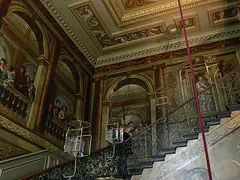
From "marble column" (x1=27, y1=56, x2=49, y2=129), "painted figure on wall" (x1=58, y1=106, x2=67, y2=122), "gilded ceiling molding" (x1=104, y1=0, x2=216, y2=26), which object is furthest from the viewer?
"gilded ceiling molding" (x1=104, y1=0, x2=216, y2=26)

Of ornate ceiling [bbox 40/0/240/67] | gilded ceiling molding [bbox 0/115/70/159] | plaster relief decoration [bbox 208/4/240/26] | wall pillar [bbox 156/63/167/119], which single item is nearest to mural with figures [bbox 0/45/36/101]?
gilded ceiling molding [bbox 0/115/70/159]

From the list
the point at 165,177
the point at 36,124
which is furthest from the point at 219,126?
the point at 36,124

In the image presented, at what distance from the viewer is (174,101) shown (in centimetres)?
886

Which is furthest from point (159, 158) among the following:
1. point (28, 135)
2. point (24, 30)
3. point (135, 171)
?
point (24, 30)

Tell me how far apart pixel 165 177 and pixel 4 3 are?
224 inches

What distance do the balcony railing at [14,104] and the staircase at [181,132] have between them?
2832 millimetres

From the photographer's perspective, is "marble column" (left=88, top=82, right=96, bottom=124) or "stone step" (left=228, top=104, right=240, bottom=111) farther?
"marble column" (left=88, top=82, right=96, bottom=124)

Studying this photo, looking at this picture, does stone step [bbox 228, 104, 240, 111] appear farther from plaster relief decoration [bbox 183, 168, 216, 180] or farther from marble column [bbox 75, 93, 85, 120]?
marble column [bbox 75, 93, 85, 120]

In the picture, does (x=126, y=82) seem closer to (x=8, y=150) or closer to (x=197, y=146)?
(x=197, y=146)

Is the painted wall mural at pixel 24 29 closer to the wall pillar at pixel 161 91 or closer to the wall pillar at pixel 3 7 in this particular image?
the wall pillar at pixel 3 7

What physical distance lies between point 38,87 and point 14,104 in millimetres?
1129

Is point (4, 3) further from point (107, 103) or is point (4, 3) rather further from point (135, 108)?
point (135, 108)

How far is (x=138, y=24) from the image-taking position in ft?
30.5

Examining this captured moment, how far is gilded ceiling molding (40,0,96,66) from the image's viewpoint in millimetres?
8117
